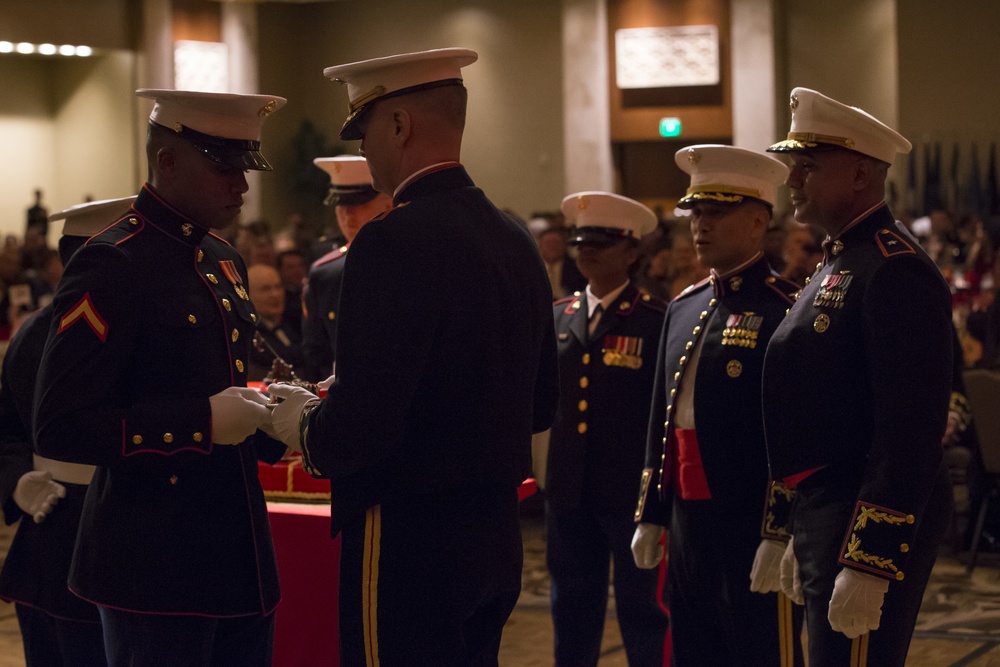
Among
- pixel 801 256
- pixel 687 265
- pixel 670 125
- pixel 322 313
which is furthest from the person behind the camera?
pixel 670 125

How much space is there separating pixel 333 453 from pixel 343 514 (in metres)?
0.15

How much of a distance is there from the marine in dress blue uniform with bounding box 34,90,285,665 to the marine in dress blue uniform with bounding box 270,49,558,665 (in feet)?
0.78

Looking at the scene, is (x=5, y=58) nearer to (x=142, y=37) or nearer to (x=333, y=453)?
(x=142, y=37)

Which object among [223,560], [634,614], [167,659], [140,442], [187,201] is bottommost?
[634,614]

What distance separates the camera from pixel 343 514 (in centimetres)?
212

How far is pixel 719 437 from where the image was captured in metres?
3.21

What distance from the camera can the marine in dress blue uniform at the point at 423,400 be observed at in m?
2.01

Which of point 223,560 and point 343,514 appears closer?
point 343,514

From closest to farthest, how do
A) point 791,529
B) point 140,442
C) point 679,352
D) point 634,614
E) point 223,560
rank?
point 140,442 < point 223,560 < point 791,529 < point 679,352 < point 634,614

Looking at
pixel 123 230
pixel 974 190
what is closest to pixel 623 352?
pixel 123 230

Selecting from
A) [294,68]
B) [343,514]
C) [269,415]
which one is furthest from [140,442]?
[294,68]

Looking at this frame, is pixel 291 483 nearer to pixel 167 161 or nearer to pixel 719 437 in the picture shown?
pixel 719 437

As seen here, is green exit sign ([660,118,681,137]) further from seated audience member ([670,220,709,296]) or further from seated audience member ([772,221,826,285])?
seated audience member ([772,221,826,285])

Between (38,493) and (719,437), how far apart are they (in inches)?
64.4
